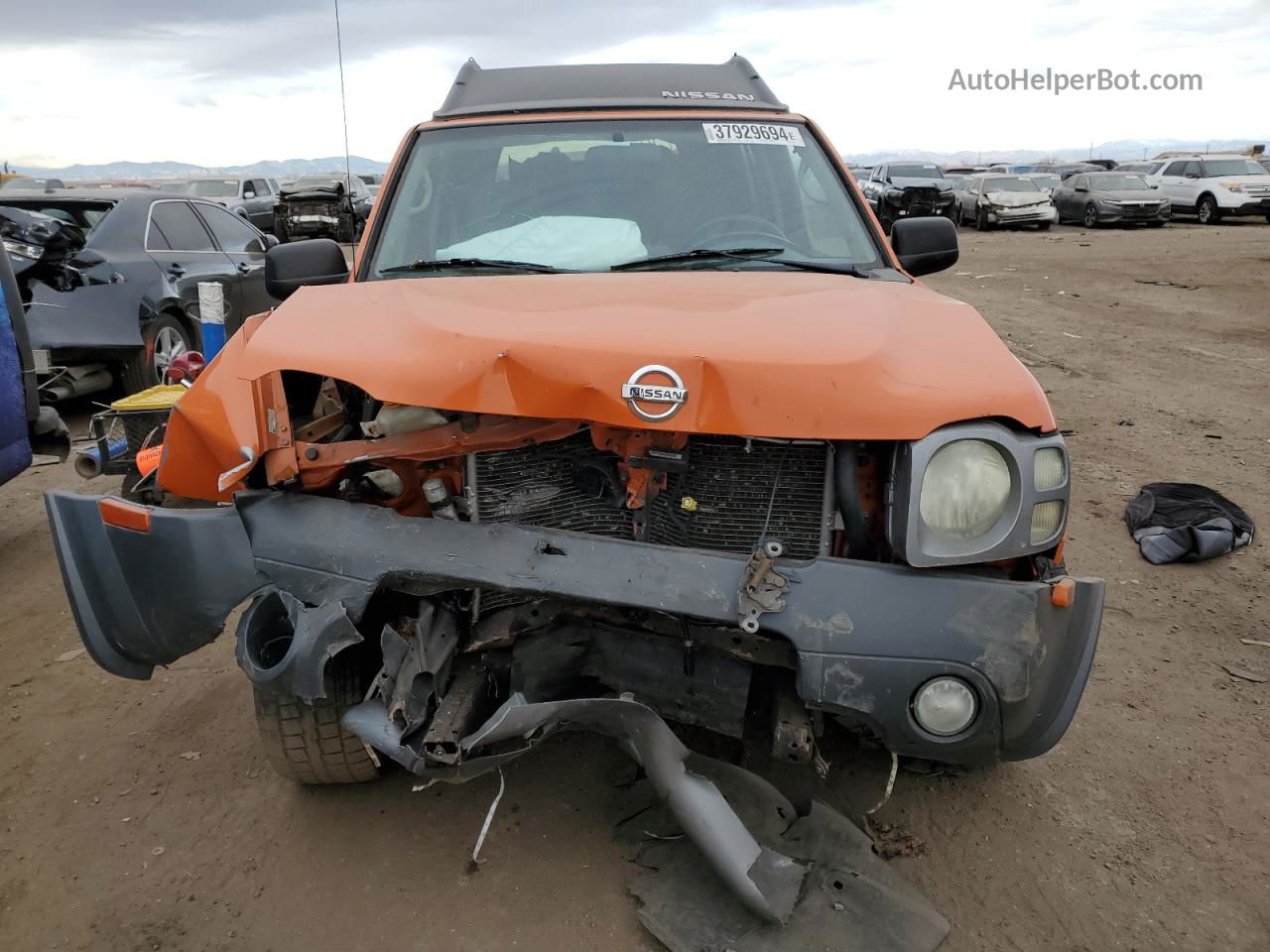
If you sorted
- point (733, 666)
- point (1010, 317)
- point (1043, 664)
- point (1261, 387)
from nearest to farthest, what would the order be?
point (1043, 664)
point (733, 666)
point (1261, 387)
point (1010, 317)

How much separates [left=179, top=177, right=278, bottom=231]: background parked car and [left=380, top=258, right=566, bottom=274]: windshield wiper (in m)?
19.1

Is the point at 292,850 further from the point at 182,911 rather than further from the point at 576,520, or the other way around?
the point at 576,520

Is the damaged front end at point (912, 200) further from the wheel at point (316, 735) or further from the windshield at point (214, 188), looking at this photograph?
the wheel at point (316, 735)

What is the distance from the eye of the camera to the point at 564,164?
3.52m

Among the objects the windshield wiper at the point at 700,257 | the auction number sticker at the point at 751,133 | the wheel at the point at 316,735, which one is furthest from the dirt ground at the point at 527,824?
the auction number sticker at the point at 751,133

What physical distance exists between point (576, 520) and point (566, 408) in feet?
1.37

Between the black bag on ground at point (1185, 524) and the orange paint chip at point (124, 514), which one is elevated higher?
the orange paint chip at point (124, 514)

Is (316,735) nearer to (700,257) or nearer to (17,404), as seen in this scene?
(700,257)

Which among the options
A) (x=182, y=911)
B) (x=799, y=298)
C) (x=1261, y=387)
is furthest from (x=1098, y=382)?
(x=182, y=911)

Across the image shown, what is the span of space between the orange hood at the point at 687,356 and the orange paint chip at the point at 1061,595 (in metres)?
0.37

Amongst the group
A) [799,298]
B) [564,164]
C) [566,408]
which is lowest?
[566,408]

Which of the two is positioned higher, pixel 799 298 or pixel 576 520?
pixel 799 298

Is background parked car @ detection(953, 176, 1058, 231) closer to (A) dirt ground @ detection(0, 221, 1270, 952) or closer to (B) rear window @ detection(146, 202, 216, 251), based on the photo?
(B) rear window @ detection(146, 202, 216, 251)

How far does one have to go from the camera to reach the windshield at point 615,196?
326cm
